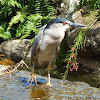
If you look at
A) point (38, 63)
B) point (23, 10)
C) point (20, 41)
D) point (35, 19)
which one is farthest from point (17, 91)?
point (23, 10)

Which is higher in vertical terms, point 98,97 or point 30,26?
point 30,26

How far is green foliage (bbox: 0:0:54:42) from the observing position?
7.58 metres

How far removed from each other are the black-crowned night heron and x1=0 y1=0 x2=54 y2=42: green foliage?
3.89 meters

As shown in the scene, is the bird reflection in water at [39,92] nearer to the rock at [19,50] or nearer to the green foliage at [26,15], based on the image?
the rock at [19,50]

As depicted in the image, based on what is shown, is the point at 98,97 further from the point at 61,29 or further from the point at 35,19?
the point at 35,19

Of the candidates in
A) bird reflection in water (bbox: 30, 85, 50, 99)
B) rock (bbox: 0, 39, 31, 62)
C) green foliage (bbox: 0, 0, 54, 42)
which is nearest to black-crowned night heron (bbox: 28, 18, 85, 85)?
bird reflection in water (bbox: 30, 85, 50, 99)

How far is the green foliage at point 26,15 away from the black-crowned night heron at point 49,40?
153 inches

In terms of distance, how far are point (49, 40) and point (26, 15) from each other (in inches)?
225

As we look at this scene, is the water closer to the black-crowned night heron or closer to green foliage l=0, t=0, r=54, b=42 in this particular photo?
the black-crowned night heron

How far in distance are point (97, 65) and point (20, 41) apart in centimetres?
325

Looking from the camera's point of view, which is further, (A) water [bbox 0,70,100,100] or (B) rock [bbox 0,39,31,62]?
(B) rock [bbox 0,39,31,62]

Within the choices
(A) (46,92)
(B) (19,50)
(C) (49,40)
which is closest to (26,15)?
(B) (19,50)

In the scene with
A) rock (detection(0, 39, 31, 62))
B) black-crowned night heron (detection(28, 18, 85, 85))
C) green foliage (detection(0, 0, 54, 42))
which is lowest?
rock (detection(0, 39, 31, 62))

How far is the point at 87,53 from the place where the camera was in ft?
18.0
